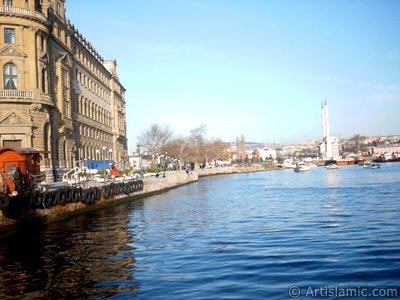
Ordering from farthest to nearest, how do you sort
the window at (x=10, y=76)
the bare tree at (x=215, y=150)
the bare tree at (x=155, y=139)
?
1. the bare tree at (x=215, y=150)
2. the bare tree at (x=155, y=139)
3. the window at (x=10, y=76)

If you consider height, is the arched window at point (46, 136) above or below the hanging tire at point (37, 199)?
above

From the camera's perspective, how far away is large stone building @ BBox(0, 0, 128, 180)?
46.9 m

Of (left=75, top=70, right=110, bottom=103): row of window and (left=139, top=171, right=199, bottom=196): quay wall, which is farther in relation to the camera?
(left=75, top=70, right=110, bottom=103): row of window

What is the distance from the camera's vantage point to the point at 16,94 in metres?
46.8

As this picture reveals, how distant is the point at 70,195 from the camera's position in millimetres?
32281

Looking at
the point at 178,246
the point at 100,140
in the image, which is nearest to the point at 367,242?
the point at 178,246

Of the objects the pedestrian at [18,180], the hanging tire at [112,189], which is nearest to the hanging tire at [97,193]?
the hanging tire at [112,189]

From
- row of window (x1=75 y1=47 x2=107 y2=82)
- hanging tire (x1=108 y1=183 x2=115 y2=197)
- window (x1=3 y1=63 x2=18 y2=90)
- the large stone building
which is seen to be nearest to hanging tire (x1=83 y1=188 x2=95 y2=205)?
hanging tire (x1=108 y1=183 x2=115 y2=197)

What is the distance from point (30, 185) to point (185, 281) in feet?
62.5

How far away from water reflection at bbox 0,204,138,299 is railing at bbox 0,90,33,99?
2370 centimetres

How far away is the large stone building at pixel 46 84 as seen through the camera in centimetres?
4691

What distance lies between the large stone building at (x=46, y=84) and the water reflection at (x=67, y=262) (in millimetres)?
23555

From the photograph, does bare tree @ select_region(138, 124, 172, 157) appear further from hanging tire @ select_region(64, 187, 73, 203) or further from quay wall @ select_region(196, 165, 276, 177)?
hanging tire @ select_region(64, 187, 73, 203)

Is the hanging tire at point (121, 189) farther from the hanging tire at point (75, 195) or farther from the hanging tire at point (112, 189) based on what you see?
the hanging tire at point (75, 195)
